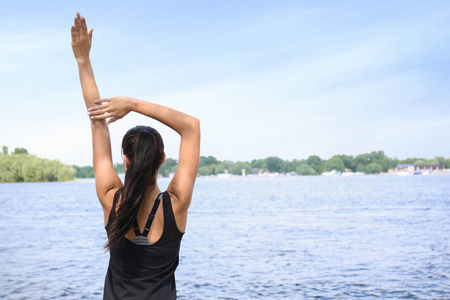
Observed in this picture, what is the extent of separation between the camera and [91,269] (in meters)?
18.0

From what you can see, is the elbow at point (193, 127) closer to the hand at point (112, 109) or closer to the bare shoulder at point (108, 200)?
the hand at point (112, 109)

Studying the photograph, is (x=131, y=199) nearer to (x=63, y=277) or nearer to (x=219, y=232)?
(x=63, y=277)

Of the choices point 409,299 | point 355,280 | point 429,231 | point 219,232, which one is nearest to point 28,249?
point 219,232

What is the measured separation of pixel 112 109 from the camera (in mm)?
2307

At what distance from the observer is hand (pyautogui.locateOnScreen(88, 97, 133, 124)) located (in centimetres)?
228

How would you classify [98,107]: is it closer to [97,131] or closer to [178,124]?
[97,131]

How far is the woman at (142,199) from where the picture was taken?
7.44ft

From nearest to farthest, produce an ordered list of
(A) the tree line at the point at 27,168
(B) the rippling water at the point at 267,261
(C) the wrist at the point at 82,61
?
(C) the wrist at the point at 82,61
(B) the rippling water at the point at 267,261
(A) the tree line at the point at 27,168

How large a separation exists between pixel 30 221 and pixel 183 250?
22082 mm

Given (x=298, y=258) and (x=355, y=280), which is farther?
(x=298, y=258)

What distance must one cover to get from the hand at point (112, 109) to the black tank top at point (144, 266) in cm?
41

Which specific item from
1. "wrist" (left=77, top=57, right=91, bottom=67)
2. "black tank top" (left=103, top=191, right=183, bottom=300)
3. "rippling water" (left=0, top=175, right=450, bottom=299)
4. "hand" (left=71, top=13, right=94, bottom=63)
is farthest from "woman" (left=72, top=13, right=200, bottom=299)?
"rippling water" (left=0, top=175, right=450, bottom=299)

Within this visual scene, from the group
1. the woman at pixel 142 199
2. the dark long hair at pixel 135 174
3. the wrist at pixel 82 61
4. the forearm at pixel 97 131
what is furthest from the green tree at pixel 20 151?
the dark long hair at pixel 135 174

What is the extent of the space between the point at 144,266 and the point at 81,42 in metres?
1.24
